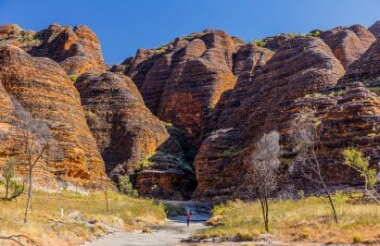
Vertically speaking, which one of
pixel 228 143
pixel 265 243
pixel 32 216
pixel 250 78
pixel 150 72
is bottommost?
pixel 265 243

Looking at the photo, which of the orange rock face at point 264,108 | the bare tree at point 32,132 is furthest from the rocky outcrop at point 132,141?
the bare tree at point 32,132

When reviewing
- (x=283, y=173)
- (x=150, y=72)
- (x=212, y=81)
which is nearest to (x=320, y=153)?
(x=283, y=173)

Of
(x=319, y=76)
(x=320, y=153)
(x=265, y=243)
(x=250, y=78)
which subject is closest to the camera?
(x=265, y=243)

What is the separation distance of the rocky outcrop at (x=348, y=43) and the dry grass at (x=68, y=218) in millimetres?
73418

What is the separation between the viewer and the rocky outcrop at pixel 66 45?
12031cm

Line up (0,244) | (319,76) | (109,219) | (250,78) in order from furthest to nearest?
(250,78), (319,76), (109,219), (0,244)

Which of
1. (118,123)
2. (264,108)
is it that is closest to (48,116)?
(118,123)

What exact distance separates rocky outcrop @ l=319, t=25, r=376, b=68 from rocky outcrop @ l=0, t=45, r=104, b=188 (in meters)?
68.2

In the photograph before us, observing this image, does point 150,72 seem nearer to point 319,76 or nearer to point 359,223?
point 319,76

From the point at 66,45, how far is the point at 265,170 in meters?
106

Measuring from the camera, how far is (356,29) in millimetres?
133250

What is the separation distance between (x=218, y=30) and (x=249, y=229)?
12040cm

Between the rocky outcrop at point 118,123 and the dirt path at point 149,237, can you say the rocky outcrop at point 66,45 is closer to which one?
the rocky outcrop at point 118,123

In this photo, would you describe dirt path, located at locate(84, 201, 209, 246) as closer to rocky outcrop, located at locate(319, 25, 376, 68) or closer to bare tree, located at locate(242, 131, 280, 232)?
bare tree, located at locate(242, 131, 280, 232)
